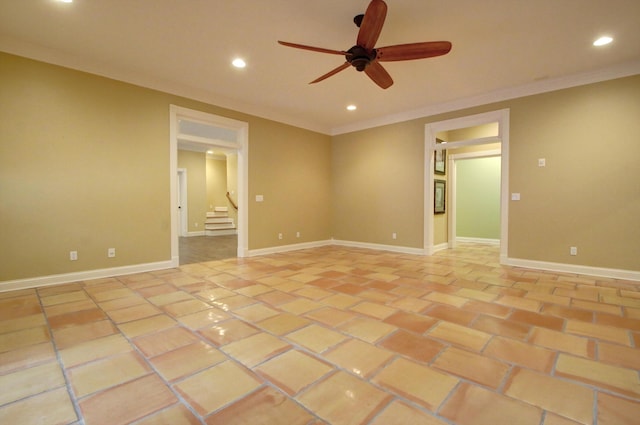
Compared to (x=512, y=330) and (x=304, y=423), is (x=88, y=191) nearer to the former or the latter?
(x=304, y=423)

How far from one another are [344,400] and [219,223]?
9217mm

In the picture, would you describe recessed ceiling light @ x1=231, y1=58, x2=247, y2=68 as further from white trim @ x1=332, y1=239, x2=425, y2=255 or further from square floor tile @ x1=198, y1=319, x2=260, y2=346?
white trim @ x1=332, y1=239, x2=425, y2=255

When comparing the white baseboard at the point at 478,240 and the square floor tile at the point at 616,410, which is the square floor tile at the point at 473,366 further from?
the white baseboard at the point at 478,240

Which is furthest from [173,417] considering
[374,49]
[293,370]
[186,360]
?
[374,49]

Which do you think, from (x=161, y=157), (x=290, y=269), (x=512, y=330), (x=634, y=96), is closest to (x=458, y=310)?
(x=512, y=330)

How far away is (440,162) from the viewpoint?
20.7 ft

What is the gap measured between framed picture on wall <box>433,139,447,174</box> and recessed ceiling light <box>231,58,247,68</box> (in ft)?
13.9

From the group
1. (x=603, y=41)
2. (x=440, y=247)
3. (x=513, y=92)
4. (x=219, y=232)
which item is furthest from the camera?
(x=219, y=232)

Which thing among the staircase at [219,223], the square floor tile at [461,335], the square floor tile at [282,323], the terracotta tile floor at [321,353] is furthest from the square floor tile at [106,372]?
the staircase at [219,223]

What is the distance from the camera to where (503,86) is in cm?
452

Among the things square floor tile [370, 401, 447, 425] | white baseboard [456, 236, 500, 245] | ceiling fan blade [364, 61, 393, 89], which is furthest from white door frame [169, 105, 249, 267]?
white baseboard [456, 236, 500, 245]

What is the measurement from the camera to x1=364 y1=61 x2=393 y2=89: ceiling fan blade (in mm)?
2894

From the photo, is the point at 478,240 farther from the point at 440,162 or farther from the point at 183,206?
the point at 183,206

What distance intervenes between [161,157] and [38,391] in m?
3.54
